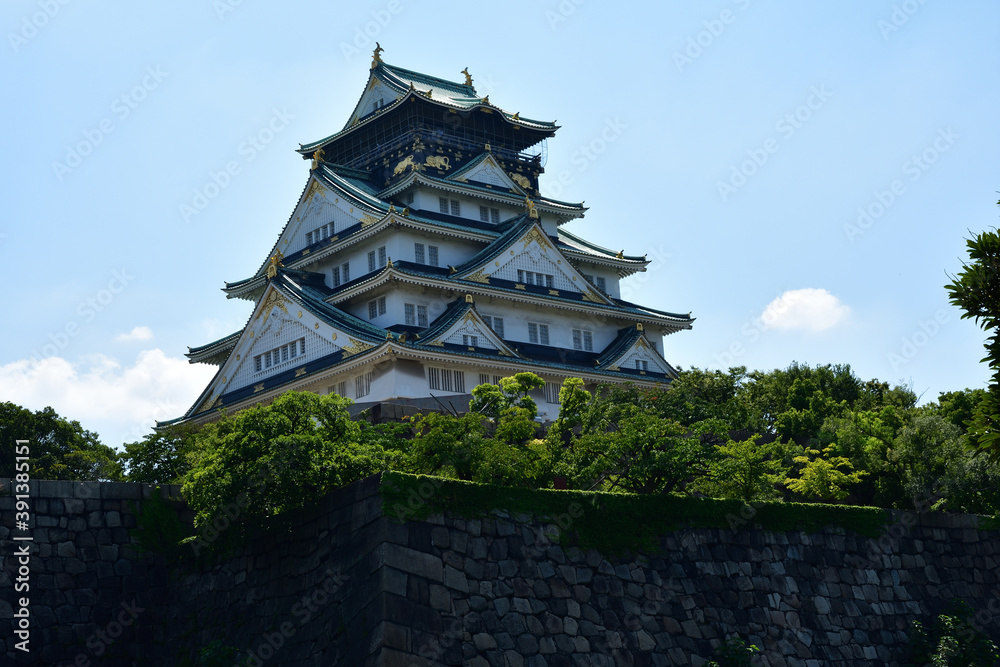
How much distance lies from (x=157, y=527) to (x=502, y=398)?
7490mm

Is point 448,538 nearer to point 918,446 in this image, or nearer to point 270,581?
point 270,581

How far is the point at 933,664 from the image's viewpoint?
80.3 feet

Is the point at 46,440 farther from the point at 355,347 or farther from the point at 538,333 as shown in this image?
the point at 538,333

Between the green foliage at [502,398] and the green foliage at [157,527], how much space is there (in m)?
6.50

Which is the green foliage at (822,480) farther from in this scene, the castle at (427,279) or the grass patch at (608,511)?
the castle at (427,279)

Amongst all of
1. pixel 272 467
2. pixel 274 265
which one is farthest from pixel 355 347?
pixel 272 467

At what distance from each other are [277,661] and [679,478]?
8.86 m

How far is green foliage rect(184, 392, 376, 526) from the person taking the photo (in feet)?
67.1

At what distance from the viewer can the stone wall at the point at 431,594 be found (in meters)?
19.0

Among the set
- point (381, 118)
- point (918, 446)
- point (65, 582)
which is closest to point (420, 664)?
point (65, 582)

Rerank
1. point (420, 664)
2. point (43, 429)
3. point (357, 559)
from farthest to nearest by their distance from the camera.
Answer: point (43, 429) → point (357, 559) → point (420, 664)

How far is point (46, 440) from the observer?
42.9 metres

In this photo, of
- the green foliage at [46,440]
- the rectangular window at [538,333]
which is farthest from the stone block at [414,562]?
the rectangular window at [538,333]

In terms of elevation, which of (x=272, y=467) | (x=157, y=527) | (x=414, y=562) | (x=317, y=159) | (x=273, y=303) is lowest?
(x=414, y=562)
